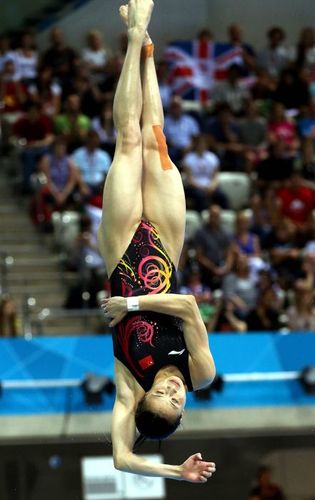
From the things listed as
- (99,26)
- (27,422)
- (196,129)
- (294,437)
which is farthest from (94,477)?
(99,26)

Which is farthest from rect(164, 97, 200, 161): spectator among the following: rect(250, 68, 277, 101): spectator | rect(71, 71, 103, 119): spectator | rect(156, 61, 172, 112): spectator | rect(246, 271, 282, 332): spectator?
rect(246, 271, 282, 332): spectator

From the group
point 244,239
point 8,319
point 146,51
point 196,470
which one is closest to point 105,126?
point 244,239

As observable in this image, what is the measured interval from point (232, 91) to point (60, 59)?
93.9 inches

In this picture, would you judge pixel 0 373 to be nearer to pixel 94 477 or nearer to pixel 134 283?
pixel 94 477

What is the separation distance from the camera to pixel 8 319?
11.7 metres

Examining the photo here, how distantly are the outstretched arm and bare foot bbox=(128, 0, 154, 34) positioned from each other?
213 cm

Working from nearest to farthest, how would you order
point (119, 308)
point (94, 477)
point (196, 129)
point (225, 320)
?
point (119, 308)
point (94, 477)
point (225, 320)
point (196, 129)

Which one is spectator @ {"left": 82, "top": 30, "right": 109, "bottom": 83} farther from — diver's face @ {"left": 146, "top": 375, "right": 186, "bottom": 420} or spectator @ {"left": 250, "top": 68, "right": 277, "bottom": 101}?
diver's face @ {"left": 146, "top": 375, "right": 186, "bottom": 420}

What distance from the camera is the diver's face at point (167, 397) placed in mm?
6727

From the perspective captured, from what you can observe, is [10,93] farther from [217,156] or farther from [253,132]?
[253,132]

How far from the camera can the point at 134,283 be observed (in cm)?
714

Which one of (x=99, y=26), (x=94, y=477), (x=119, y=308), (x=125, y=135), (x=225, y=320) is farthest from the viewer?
(x=99, y=26)

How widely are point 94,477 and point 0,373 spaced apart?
1.30 meters

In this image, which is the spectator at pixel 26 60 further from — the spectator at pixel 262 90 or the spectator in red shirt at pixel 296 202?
the spectator in red shirt at pixel 296 202
